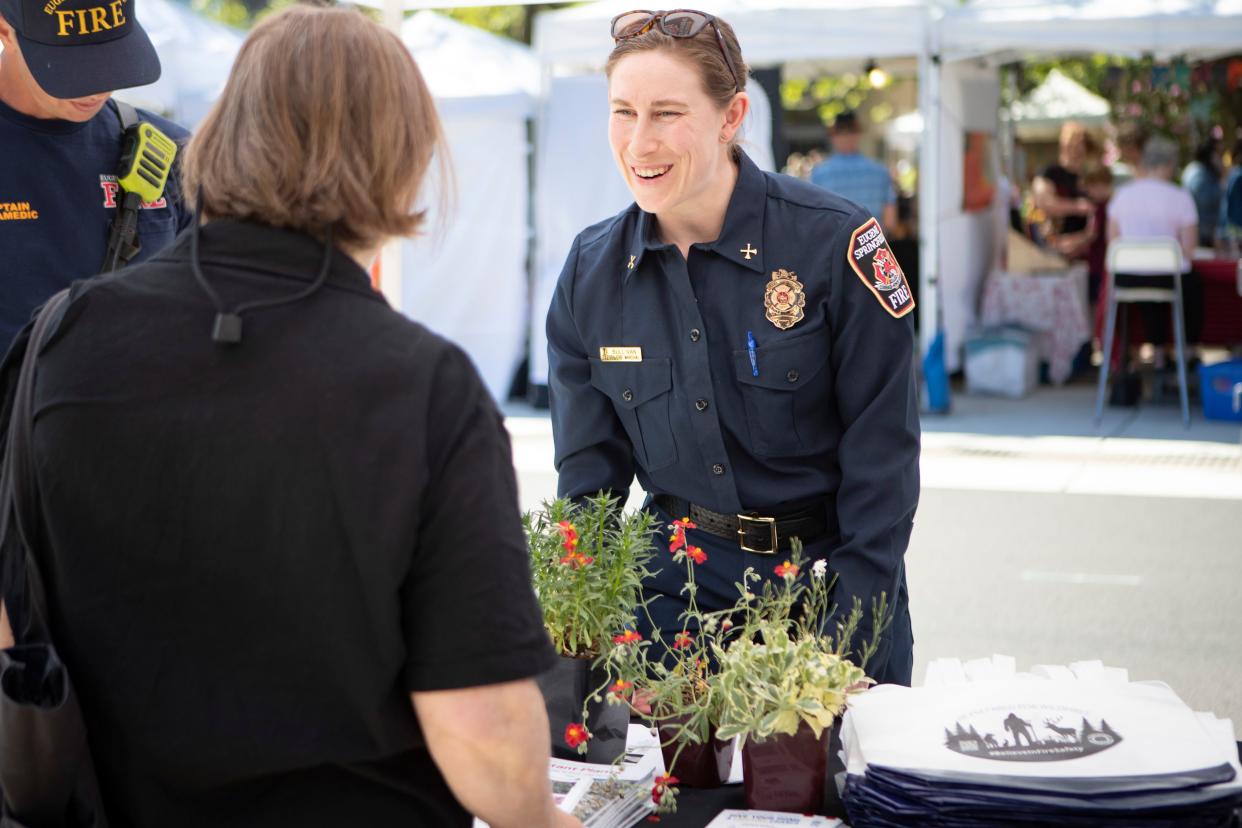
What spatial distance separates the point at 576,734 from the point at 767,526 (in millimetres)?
704

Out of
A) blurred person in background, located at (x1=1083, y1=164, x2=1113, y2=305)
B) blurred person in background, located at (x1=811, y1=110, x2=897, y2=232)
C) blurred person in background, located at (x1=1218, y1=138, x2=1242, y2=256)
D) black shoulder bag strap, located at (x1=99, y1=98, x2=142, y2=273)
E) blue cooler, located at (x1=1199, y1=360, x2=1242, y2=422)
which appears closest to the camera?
black shoulder bag strap, located at (x1=99, y1=98, x2=142, y2=273)

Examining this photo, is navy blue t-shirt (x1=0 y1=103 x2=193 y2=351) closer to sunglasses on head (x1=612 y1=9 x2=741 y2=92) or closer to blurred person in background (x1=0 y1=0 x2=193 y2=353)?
blurred person in background (x1=0 y1=0 x2=193 y2=353)

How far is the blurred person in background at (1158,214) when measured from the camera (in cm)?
1045

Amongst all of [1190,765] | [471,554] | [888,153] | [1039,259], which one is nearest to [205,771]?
[471,554]

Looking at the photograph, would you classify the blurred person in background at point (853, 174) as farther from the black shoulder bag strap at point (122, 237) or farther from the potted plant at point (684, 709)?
the potted plant at point (684, 709)

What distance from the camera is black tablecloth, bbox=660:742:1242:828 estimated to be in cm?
185

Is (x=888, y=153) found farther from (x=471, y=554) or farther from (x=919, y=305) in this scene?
(x=471, y=554)

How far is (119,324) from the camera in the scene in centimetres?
141

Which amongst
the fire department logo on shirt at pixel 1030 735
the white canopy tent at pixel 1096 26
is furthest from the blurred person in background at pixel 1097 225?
the fire department logo on shirt at pixel 1030 735

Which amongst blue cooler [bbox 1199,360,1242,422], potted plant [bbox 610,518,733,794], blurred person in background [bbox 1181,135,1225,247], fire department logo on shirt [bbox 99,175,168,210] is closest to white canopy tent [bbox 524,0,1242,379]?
blue cooler [bbox 1199,360,1242,422]

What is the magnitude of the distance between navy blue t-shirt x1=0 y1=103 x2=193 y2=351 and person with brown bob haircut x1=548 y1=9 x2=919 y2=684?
85cm

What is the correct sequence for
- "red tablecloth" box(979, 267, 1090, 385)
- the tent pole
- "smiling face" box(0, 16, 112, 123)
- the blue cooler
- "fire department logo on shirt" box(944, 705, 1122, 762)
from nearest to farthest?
"fire department logo on shirt" box(944, 705, 1122, 762) < "smiling face" box(0, 16, 112, 123) < the blue cooler < the tent pole < "red tablecloth" box(979, 267, 1090, 385)

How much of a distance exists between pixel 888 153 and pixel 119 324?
24117 millimetres

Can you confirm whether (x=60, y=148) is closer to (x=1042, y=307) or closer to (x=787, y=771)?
(x=787, y=771)
